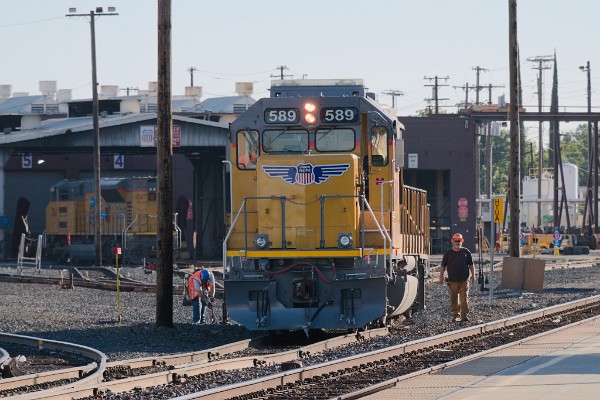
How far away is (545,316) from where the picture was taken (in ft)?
74.0

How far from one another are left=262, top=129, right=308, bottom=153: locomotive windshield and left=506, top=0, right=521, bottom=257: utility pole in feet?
47.2

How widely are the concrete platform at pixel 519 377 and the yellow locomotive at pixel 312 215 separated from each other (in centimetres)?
280

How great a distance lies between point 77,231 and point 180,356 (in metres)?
38.2

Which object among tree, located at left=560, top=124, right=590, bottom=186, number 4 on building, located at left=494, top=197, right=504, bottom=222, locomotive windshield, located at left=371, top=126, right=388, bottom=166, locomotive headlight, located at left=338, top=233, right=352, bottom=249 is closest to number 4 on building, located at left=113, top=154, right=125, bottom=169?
number 4 on building, located at left=494, top=197, right=504, bottom=222

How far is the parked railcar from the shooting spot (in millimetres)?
49656

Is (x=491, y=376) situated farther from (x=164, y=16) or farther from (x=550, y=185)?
(x=550, y=185)

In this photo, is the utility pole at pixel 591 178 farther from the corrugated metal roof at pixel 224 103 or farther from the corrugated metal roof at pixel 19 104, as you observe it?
the corrugated metal roof at pixel 19 104

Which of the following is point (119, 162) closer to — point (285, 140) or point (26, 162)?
point (26, 162)

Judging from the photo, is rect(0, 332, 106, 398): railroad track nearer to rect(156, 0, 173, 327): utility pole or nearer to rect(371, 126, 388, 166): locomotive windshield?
rect(156, 0, 173, 327): utility pole

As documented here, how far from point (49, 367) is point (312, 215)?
15.0 ft

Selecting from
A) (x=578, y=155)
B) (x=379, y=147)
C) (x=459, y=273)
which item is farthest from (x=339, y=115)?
(x=578, y=155)

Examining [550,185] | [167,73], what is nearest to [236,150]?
[167,73]

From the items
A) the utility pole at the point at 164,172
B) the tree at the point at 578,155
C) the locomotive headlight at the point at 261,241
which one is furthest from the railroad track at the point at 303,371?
the tree at the point at 578,155

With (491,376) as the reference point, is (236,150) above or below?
above
